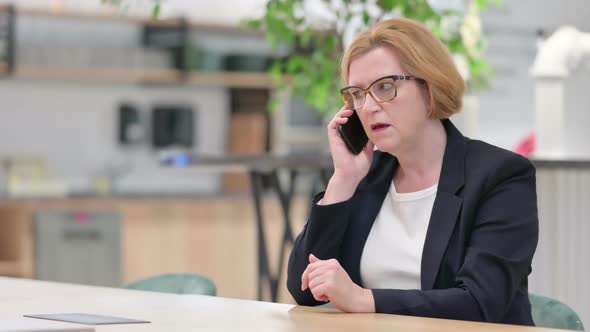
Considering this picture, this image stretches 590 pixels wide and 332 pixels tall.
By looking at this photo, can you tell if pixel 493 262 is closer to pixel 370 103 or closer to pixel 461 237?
pixel 461 237

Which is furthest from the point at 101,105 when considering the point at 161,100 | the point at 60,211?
the point at 60,211

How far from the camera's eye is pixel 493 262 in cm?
187

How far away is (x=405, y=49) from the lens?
6.64 ft

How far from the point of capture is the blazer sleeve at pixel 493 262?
182cm

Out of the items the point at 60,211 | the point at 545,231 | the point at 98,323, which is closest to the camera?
the point at 98,323

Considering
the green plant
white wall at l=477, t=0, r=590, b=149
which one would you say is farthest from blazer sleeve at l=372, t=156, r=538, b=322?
white wall at l=477, t=0, r=590, b=149

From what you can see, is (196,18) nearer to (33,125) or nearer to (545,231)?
(33,125)

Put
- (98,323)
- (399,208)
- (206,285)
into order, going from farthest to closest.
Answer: (206,285) → (399,208) → (98,323)

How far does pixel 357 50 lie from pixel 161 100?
6.15 m

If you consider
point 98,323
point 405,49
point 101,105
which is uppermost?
point 101,105

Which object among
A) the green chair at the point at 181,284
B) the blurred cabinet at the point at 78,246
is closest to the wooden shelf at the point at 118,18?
the blurred cabinet at the point at 78,246

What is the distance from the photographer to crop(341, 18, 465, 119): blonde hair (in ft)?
6.65

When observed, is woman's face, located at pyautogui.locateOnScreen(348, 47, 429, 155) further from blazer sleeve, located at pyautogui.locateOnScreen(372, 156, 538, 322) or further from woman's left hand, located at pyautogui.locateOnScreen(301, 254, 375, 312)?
woman's left hand, located at pyautogui.locateOnScreen(301, 254, 375, 312)

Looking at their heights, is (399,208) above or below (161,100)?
below
